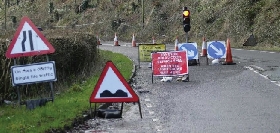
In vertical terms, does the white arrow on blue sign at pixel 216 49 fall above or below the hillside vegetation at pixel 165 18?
below

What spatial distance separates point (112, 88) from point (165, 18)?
117 ft

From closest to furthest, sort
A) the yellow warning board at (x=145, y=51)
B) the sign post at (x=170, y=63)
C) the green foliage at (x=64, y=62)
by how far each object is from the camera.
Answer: the green foliage at (x=64, y=62) → the sign post at (x=170, y=63) → the yellow warning board at (x=145, y=51)

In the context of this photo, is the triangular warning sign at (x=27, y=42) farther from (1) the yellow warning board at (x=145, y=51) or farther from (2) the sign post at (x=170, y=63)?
(1) the yellow warning board at (x=145, y=51)

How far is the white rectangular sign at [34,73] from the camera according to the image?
11.9m

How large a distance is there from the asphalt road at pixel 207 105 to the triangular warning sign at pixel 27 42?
6.47 ft

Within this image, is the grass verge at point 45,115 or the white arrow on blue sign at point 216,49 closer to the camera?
the grass verge at point 45,115

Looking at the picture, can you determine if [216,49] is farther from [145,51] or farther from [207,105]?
[207,105]

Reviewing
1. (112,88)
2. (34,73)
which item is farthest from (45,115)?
(112,88)

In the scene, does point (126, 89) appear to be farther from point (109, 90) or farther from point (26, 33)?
point (26, 33)

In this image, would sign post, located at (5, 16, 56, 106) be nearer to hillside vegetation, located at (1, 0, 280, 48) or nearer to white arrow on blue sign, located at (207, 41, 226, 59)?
white arrow on blue sign, located at (207, 41, 226, 59)

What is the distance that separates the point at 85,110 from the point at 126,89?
1117 millimetres

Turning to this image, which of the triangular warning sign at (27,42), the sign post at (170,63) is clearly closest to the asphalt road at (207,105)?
Answer: the sign post at (170,63)

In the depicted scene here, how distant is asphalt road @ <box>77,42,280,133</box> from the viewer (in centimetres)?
1009

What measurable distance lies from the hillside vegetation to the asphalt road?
1507cm
